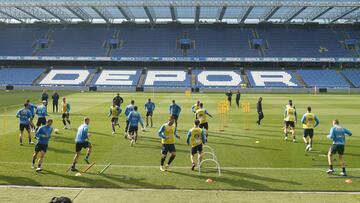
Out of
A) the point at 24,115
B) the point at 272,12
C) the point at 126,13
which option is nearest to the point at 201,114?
the point at 24,115

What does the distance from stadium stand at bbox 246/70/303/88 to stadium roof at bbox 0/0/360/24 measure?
1107 centimetres

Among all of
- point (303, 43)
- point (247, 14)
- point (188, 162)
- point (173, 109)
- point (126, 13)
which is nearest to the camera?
point (188, 162)

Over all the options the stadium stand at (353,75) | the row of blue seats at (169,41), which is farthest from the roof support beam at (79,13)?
the stadium stand at (353,75)

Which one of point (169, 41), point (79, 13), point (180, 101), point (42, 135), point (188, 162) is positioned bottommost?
point (188, 162)

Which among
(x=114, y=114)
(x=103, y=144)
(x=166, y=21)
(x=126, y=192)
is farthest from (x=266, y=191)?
(x=166, y=21)

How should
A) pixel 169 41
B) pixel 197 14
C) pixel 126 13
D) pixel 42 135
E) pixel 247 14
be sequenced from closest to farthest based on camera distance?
pixel 42 135 < pixel 247 14 < pixel 126 13 < pixel 197 14 < pixel 169 41

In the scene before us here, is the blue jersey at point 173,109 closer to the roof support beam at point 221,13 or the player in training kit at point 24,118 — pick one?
the player in training kit at point 24,118

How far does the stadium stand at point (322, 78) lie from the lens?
209 ft

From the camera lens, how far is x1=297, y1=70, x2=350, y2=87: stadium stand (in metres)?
63.6

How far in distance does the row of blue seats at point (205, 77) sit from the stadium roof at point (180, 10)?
35.9 ft

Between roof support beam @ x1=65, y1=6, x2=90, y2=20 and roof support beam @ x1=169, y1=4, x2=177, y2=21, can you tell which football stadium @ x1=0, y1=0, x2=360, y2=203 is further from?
roof support beam @ x1=65, y1=6, x2=90, y2=20

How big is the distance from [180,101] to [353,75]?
40.7 metres

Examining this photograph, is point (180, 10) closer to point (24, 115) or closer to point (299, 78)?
point (299, 78)

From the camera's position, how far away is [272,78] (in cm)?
6556
